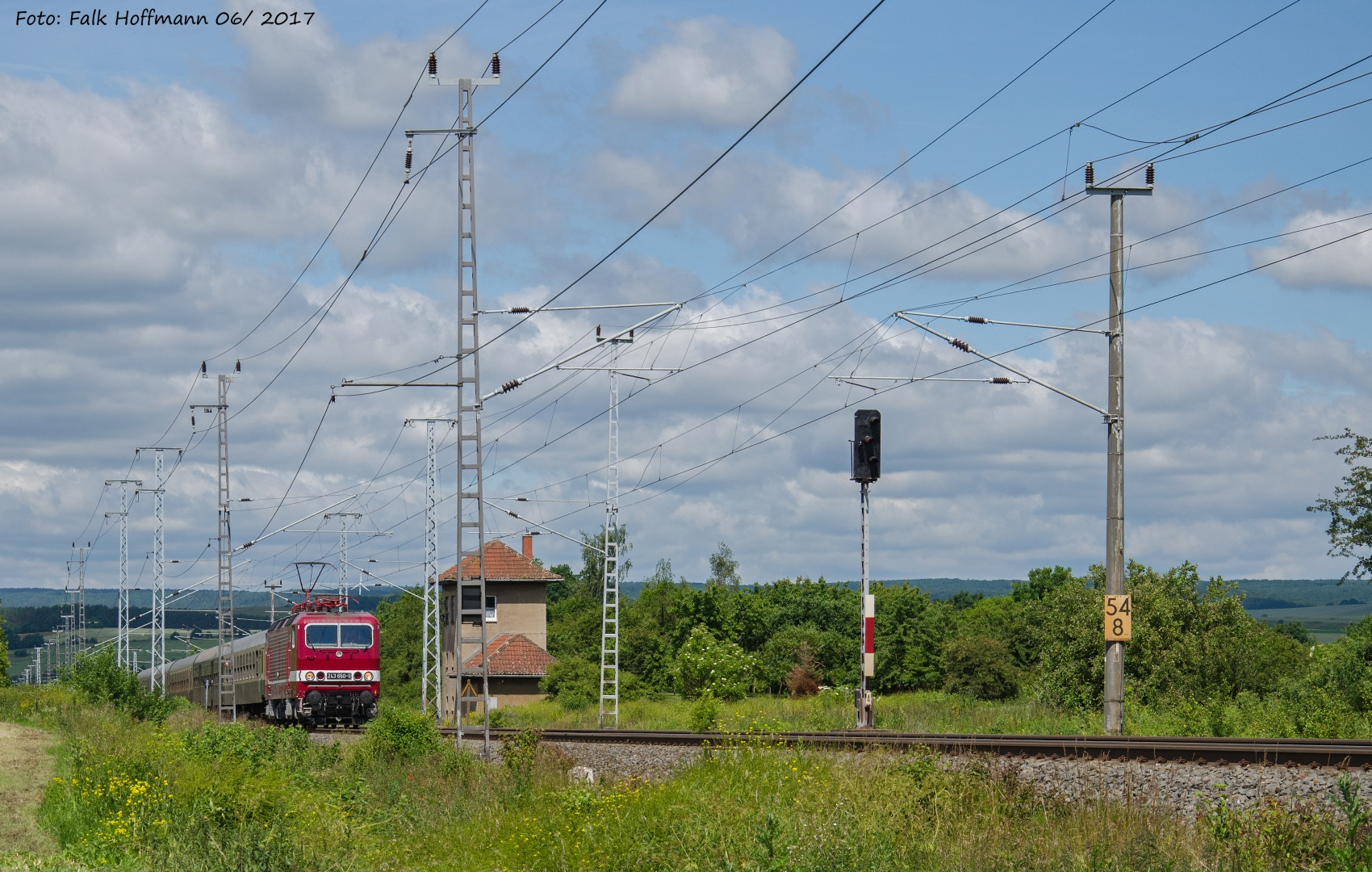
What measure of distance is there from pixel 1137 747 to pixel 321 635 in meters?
30.2

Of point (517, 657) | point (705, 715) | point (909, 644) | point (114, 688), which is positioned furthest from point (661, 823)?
point (909, 644)

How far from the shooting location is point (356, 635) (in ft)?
142

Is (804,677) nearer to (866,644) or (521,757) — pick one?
(866,644)

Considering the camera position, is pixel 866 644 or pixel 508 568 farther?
pixel 508 568


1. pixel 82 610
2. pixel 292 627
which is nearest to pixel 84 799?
pixel 292 627

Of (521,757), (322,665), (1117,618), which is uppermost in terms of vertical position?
(1117,618)

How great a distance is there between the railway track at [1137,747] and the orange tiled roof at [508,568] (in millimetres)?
59708

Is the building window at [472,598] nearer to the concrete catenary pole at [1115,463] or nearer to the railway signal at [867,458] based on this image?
the railway signal at [867,458]

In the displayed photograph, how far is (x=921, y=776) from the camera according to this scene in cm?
1444

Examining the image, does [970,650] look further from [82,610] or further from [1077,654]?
[82,610]

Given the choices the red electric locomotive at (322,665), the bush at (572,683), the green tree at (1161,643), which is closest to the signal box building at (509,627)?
the bush at (572,683)

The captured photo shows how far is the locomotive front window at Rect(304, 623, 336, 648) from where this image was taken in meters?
42.2

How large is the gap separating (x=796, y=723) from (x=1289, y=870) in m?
21.2

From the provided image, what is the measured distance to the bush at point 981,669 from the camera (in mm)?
79688
